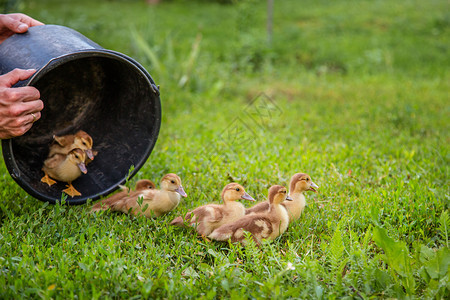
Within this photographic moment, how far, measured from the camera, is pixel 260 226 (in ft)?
10.4

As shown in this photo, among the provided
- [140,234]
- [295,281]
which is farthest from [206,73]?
[295,281]

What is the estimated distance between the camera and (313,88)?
8000mm

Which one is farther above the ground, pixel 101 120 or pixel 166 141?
pixel 101 120

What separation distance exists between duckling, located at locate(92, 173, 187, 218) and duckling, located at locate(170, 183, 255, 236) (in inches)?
8.5

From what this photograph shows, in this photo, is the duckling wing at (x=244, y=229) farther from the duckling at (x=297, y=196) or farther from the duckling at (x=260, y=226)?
the duckling at (x=297, y=196)

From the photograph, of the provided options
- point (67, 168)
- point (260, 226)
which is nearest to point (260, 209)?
point (260, 226)

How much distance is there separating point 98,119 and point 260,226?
1.98 metres

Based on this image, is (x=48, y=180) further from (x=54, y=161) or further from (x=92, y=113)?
(x=92, y=113)

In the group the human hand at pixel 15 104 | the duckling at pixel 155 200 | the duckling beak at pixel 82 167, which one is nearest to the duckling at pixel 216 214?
the duckling at pixel 155 200

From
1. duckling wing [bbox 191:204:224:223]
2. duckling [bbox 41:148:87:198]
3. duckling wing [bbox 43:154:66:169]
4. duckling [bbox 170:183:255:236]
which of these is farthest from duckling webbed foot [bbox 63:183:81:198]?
duckling wing [bbox 191:204:224:223]

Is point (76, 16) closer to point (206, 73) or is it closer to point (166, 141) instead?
point (206, 73)

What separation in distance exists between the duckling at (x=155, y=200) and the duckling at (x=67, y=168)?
0.36 m

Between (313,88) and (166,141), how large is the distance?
11.3 feet

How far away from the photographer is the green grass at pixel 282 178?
2738 millimetres
